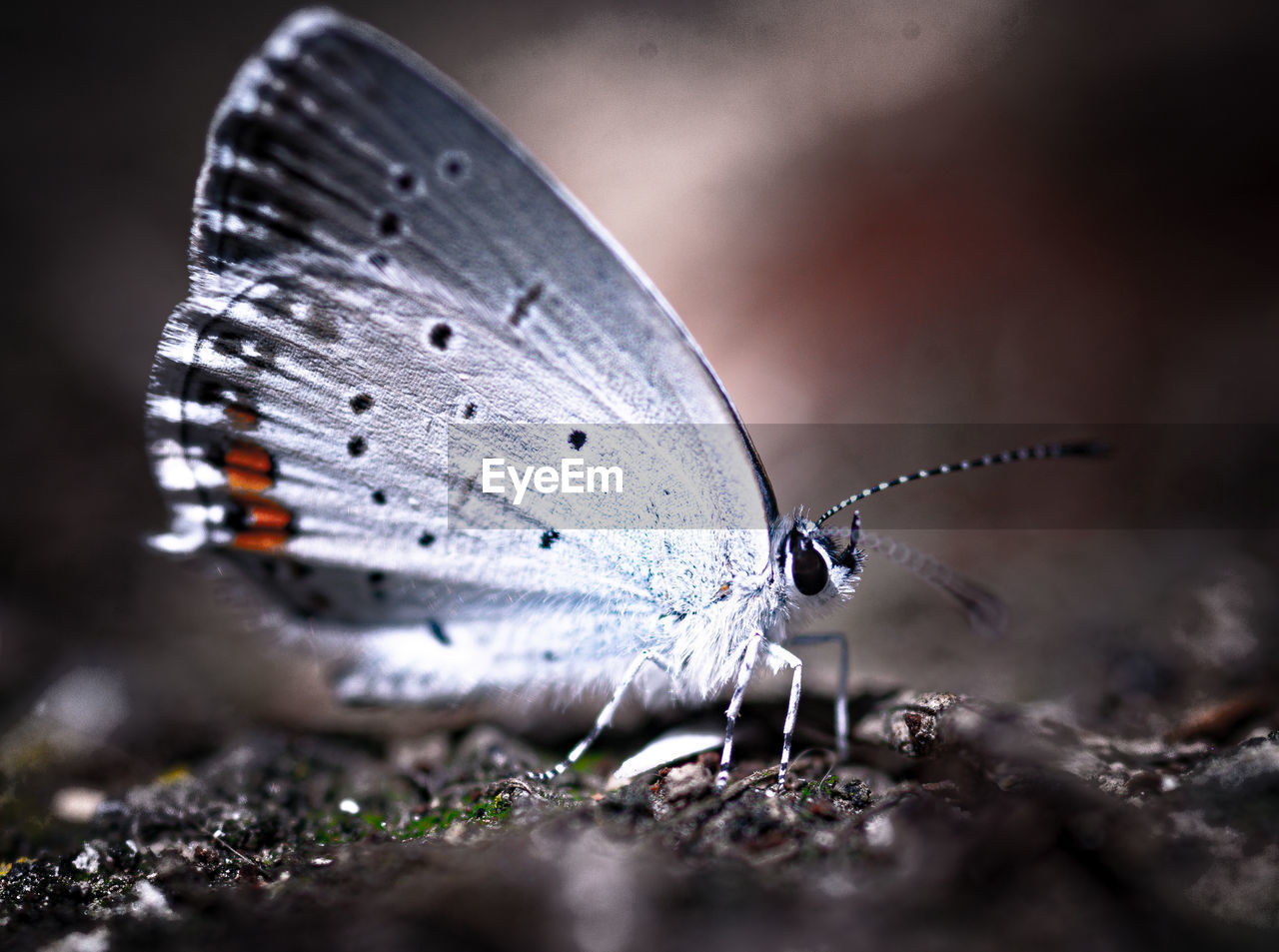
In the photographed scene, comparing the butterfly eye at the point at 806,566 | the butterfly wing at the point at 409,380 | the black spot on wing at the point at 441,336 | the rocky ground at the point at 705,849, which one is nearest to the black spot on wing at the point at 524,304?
the butterfly wing at the point at 409,380

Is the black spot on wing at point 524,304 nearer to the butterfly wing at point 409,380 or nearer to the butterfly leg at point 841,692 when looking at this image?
the butterfly wing at point 409,380

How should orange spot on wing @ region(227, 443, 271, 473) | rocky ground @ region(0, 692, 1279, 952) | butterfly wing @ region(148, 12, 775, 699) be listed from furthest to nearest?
orange spot on wing @ region(227, 443, 271, 473), butterfly wing @ region(148, 12, 775, 699), rocky ground @ region(0, 692, 1279, 952)

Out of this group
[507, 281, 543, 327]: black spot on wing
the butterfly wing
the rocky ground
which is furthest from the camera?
[507, 281, 543, 327]: black spot on wing

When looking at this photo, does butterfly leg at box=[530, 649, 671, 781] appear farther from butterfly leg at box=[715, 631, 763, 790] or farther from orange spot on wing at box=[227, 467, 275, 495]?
orange spot on wing at box=[227, 467, 275, 495]

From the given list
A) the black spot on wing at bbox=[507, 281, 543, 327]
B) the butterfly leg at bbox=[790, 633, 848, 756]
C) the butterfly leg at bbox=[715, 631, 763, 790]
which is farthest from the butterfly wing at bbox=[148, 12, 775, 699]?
the butterfly leg at bbox=[790, 633, 848, 756]

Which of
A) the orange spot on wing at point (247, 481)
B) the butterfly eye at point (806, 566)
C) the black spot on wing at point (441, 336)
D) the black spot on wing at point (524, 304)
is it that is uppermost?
the black spot on wing at point (524, 304)

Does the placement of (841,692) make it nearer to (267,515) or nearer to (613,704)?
(613,704)
